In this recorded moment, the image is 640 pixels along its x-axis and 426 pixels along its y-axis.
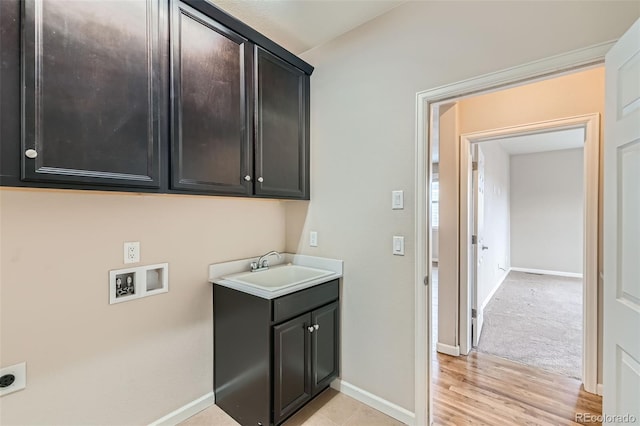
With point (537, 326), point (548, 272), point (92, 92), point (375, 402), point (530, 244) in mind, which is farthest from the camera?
point (530, 244)

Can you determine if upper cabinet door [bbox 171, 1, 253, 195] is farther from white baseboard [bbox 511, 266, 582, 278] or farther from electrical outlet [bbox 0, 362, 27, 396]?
white baseboard [bbox 511, 266, 582, 278]

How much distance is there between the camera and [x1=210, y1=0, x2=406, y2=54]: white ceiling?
182cm

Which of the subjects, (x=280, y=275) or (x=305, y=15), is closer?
(x=305, y=15)

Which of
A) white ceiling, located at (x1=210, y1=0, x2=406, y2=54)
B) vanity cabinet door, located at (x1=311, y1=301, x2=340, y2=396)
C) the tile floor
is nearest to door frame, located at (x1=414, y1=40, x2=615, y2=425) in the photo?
the tile floor

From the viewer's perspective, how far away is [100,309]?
4.92 ft

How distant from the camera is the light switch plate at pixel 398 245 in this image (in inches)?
72.9

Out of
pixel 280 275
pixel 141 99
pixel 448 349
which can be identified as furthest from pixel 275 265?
pixel 448 349

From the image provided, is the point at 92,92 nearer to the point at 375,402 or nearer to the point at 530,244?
the point at 375,402

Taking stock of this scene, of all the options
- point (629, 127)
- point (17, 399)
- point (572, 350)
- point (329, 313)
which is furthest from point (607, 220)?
point (17, 399)

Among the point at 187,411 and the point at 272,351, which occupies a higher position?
the point at 272,351

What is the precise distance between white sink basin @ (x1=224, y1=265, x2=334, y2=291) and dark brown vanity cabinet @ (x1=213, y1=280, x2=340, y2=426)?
16cm

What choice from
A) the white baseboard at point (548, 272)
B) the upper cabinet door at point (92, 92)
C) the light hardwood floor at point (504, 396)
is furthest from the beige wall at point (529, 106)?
the white baseboard at point (548, 272)

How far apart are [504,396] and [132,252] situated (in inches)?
107

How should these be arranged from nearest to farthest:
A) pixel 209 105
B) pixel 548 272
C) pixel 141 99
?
pixel 141 99, pixel 209 105, pixel 548 272
